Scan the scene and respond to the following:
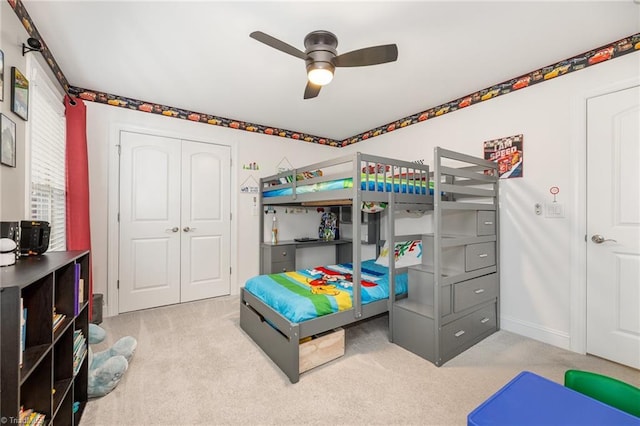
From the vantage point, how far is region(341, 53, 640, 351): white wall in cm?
240

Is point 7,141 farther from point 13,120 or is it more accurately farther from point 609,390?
point 609,390

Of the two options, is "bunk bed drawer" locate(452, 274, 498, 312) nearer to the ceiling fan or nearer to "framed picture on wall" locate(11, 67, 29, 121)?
the ceiling fan

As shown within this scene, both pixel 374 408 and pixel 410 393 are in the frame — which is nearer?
pixel 374 408

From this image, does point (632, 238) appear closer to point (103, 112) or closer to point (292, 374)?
→ point (292, 374)

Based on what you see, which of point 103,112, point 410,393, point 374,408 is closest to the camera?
point 374,408

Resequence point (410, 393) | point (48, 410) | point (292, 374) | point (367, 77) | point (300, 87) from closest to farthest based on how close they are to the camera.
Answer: point (48, 410), point (410, 393), point (292, 374), point (367, 77), point (300, 87)

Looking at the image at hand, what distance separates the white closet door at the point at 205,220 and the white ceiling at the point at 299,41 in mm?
852

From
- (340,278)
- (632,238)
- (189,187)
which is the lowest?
(340,278)

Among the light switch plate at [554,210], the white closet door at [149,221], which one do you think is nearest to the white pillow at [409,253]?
the light switch plate at [554,210]

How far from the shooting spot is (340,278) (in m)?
2.89

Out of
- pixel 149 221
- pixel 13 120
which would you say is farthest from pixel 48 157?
pixel 149 221

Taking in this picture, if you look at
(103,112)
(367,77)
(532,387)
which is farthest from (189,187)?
(532,387)

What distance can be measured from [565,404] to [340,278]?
2.09m

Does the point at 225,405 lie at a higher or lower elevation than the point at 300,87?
lower
